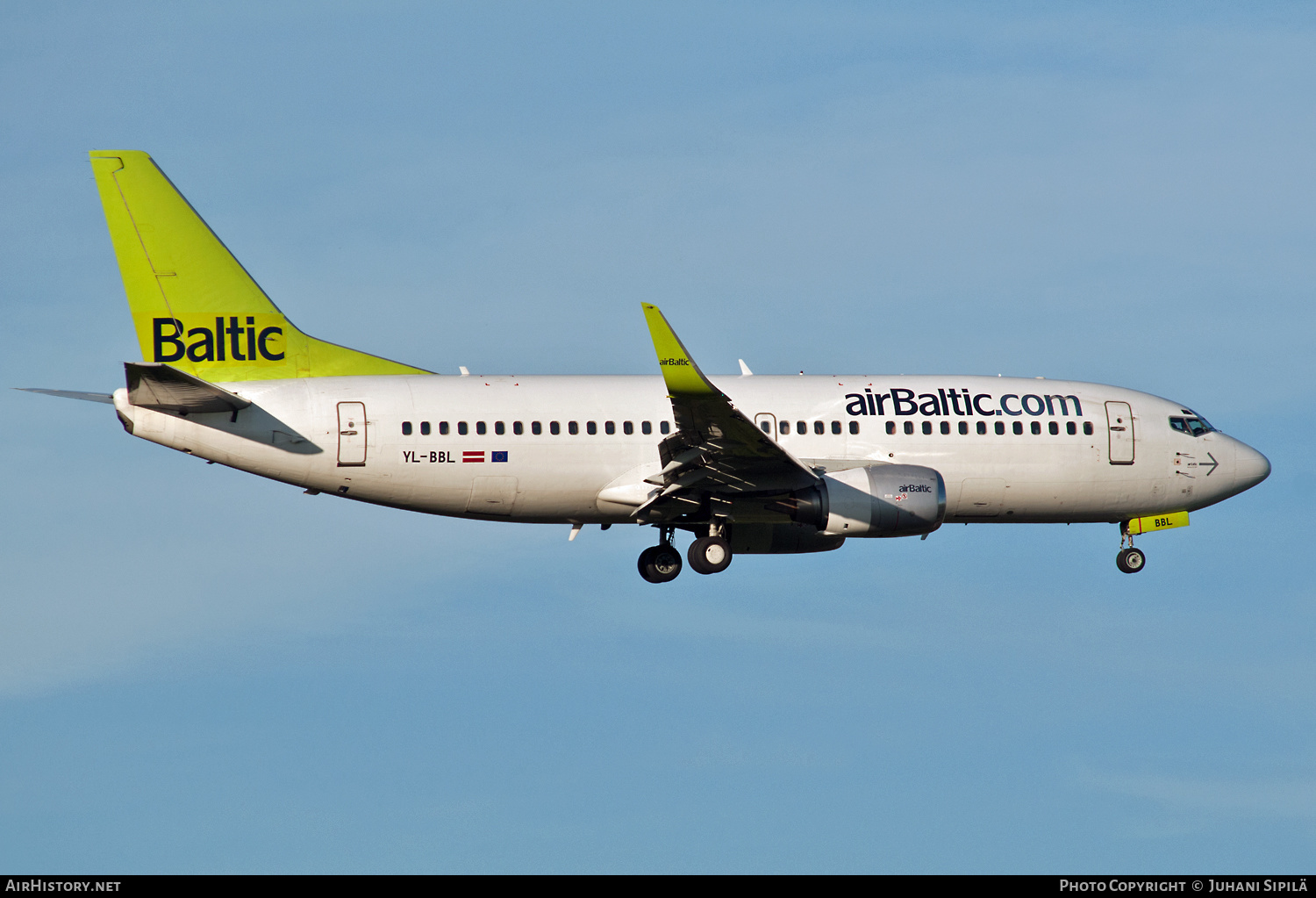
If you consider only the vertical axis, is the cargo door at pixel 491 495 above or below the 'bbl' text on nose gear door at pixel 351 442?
below

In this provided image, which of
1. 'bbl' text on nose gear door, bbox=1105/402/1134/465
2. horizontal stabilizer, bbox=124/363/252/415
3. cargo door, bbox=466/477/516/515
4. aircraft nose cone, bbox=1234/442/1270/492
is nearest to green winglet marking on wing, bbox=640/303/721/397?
cargo door, bbox=466/477/516/515

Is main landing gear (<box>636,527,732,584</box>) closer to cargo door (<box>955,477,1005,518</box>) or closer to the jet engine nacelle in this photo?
the jet engine nacelle

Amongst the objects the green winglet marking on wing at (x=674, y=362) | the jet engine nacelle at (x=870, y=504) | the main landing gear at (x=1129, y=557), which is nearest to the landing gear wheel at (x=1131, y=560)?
the main landing gear at (x=1129, y=557)

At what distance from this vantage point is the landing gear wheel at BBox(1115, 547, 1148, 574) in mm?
42500

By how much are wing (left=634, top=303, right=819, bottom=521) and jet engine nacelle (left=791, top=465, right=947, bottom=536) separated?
1.61ft

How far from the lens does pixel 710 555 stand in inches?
1517

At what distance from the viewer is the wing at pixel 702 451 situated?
110 feet

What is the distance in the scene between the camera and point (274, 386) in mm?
37469

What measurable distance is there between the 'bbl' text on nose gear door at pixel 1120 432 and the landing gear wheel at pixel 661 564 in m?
11.0

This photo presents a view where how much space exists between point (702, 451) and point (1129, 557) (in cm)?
1288

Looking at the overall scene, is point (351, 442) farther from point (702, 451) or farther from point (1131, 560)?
point (1131, 560)

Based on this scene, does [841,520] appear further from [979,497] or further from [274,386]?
[274,386]

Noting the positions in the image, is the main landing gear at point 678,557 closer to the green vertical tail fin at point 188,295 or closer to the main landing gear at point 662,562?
the main landing gear at point 662,562

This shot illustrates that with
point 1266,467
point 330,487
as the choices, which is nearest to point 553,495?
point 330,487
